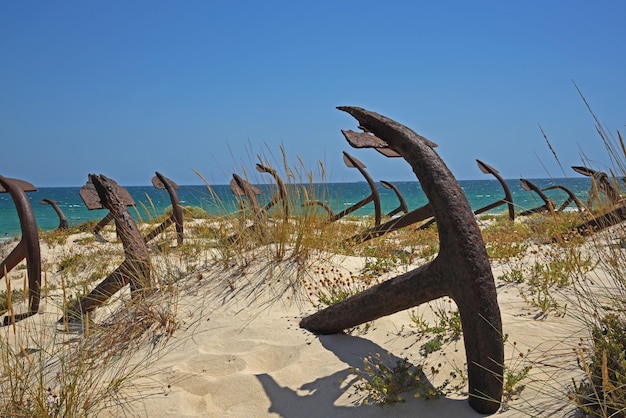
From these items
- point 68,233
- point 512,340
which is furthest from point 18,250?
point 68,233

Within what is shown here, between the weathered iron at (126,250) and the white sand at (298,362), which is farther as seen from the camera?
the weathered iron at (126,250)

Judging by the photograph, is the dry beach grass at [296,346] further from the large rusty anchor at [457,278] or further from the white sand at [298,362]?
the large rusty anchor at [457,278]

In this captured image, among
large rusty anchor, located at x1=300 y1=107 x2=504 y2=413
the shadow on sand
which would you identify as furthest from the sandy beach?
large rusty anchor, located at x1=300 y1=107 x2=504 y2=413

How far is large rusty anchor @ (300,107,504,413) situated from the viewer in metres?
2.18

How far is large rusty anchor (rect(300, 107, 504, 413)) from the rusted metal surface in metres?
4.19

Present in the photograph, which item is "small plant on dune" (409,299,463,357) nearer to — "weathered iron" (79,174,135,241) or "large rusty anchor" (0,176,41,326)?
"weathered iron" (79,174,135,241)

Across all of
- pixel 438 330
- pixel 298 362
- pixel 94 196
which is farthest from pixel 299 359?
pixel 94 196

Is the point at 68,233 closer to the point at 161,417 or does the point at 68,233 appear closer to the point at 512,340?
the point at 161,417

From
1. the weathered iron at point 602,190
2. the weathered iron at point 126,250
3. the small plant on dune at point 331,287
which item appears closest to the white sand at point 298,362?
the small plant on dune at point 331,287

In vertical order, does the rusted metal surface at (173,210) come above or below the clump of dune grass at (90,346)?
above

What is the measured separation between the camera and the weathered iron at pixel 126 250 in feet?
12.9

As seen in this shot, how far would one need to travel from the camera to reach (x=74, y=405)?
7.50 feet

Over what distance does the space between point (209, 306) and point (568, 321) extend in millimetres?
2711

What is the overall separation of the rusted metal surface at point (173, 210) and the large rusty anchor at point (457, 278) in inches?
165
